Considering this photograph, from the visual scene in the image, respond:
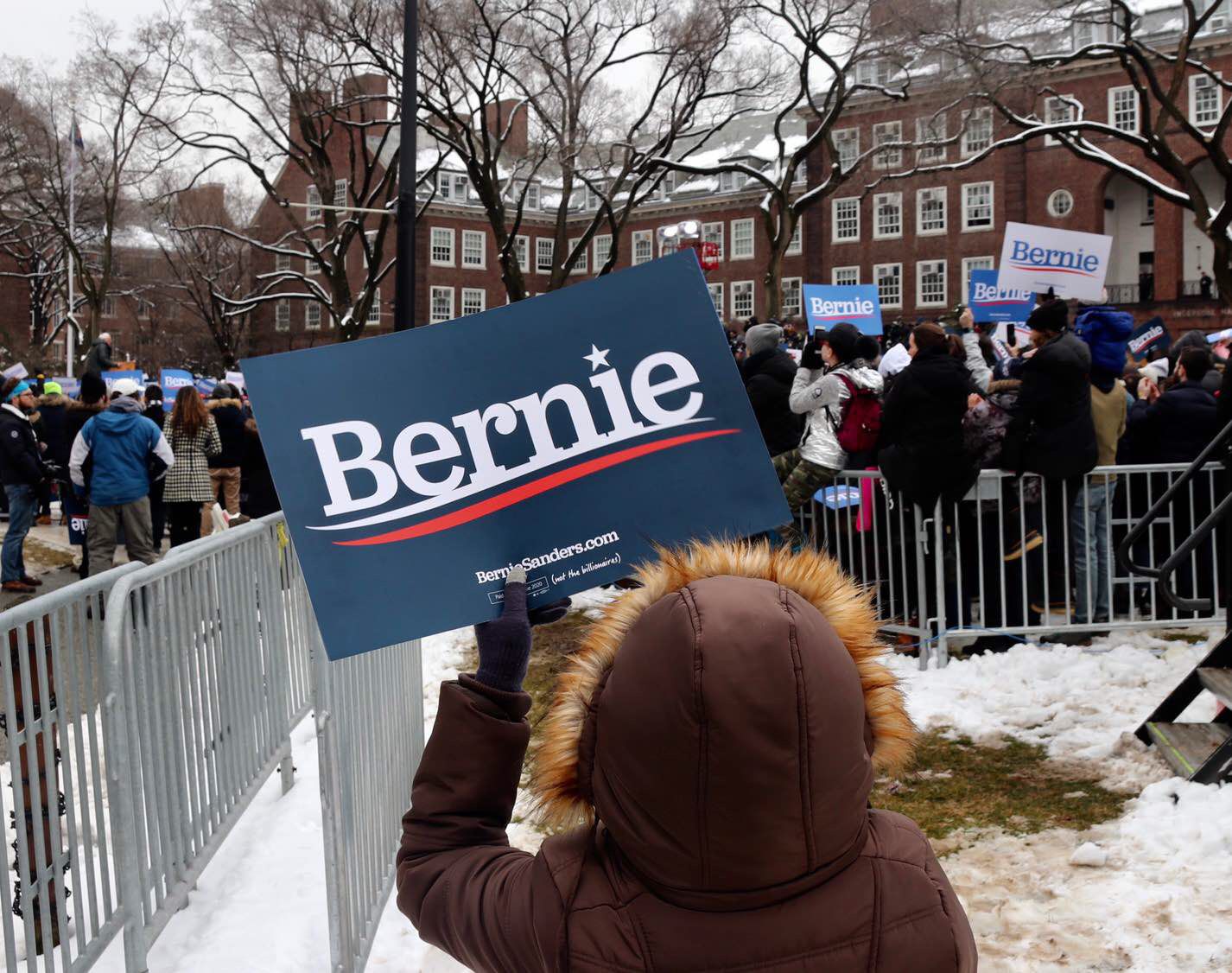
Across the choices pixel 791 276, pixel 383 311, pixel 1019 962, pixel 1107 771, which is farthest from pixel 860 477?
pixel 383 311

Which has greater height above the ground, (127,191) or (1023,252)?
(127,191)

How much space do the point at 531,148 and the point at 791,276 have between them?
31.1 m

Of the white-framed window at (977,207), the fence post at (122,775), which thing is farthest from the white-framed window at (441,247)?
the fence post at (122,775)

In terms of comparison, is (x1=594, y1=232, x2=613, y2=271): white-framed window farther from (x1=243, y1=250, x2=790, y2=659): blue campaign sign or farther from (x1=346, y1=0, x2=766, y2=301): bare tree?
(x1=243, y1=250, x2=790, y2=659): blue campaign sign

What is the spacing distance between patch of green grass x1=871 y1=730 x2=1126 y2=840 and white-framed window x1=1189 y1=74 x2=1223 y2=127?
4674 cm

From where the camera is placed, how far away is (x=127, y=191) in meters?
34.8

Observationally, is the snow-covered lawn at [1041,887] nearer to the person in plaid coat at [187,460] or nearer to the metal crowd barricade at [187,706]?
the metal crowd barricade at [187,706]

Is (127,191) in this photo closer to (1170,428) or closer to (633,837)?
(1170,428)

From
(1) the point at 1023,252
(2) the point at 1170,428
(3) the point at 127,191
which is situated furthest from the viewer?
(3) the point at 127,191

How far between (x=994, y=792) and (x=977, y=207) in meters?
48.7

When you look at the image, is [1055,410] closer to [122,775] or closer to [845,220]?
[122,775]

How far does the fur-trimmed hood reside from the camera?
1.34m

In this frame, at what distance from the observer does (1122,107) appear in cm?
4612

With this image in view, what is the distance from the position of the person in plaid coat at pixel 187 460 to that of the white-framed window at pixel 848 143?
3918cm
